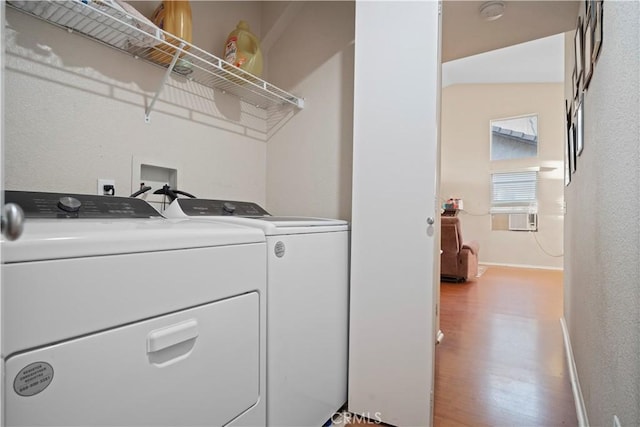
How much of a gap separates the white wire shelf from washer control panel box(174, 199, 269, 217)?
0.44 metres

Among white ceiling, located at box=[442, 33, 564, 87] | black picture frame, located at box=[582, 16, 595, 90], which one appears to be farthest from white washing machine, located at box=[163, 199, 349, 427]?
white ceiling, located at box=[442, 33, 564, 87]

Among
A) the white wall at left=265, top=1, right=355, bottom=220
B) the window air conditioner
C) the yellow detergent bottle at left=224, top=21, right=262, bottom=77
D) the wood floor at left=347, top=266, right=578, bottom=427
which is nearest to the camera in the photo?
the wood floor at left=347, top=266, right=578, bottom=427

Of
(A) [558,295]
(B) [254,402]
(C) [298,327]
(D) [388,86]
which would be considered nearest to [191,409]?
(B) [254,402]

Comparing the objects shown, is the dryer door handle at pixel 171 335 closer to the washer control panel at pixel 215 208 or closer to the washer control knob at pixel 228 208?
the washer control panel at pixel 215 208

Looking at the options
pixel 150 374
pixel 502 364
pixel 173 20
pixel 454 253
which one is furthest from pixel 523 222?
pixel 150 374

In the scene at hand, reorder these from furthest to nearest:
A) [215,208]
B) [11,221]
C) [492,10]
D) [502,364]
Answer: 1. [502,364]
2. [492,10]
3. [215,208]
4. [11,221]

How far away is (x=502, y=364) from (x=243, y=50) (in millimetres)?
A: 2366

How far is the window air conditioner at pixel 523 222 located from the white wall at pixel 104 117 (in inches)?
221

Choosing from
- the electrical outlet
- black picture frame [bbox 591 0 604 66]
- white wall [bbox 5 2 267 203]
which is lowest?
the electrical outlet

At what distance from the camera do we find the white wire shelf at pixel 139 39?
41.8 inches

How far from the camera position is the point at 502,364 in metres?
1.93

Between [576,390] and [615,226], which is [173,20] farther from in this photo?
[576,390]

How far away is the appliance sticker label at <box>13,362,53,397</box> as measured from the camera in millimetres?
517

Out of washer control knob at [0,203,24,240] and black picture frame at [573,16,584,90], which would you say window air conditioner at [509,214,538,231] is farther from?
washer control knob at [0,203,24,240]
